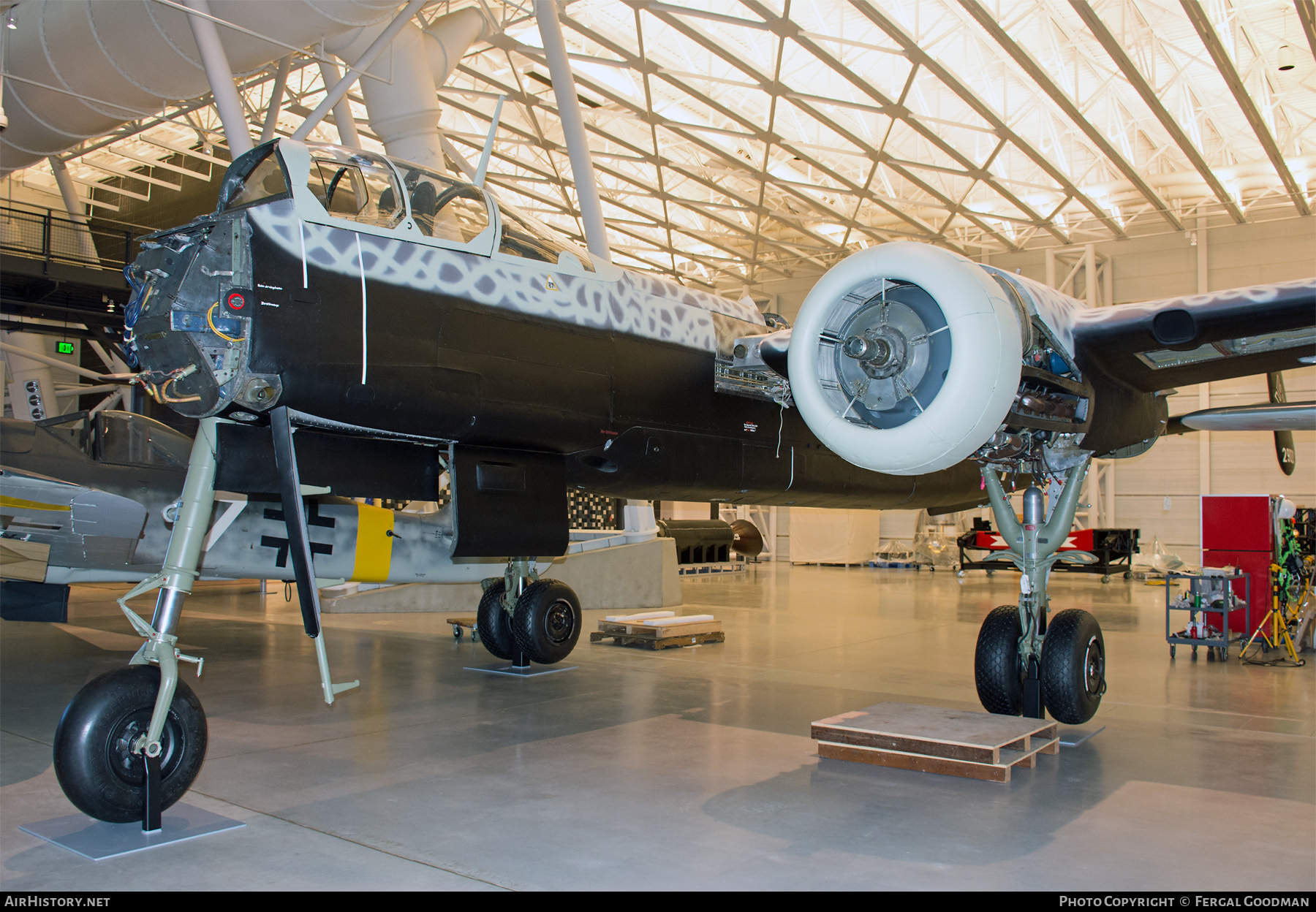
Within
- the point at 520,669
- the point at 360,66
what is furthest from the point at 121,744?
the point at 360,66

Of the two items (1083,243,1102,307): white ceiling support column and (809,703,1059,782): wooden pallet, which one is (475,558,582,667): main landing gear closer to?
(809,703,1059,782): wooden pallet

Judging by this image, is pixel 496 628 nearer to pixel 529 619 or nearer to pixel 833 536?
pixel 529 619

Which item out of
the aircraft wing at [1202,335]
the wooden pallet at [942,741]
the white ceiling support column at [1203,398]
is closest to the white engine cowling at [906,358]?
the aircraft wing at [1202,335]

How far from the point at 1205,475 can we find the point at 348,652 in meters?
27.4

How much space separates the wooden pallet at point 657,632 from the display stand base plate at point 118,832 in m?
7.47

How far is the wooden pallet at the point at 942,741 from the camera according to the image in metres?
5.68

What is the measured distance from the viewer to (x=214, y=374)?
203 inches

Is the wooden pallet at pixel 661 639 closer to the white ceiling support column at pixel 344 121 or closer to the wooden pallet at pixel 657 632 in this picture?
the wooden pallet at pixel 657 632

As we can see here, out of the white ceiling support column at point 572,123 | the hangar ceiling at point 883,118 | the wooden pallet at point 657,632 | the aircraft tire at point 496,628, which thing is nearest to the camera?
the aircraft tire at point 496,628

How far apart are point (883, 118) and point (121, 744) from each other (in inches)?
934

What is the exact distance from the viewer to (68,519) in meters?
8.86

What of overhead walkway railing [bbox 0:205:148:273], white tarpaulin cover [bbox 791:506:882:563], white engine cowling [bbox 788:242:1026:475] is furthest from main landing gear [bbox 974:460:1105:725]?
white tarpaulin cover [bbox 791:506:882:563]

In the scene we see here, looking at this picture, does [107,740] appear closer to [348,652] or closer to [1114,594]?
[348,652]

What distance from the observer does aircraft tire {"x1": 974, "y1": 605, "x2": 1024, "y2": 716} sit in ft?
23.5
